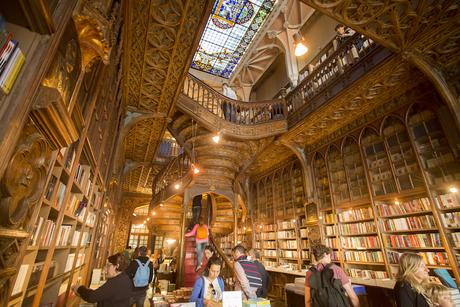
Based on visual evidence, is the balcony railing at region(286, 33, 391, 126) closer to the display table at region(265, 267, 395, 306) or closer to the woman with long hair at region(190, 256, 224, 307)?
the display table at region(265, 267, 395, 306)

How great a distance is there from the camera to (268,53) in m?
11.0

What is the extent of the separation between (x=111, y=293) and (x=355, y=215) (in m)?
5.38

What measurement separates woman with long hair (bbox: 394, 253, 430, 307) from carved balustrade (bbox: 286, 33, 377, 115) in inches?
168

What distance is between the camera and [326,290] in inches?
86.7

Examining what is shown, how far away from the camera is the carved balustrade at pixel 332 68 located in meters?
5.09

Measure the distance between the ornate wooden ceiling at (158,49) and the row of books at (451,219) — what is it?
5.26m

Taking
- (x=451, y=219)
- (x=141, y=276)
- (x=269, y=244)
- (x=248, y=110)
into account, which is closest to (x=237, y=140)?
(x=248, y=110)

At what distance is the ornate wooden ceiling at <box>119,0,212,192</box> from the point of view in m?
2.91

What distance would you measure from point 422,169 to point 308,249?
370cm

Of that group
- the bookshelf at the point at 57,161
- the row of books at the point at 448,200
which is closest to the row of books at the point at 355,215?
the row of books at the point at 448,200

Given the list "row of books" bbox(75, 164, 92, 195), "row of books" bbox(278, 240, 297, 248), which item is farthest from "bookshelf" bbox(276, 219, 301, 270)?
"row of books" bbox(75, 164, 92, 195)

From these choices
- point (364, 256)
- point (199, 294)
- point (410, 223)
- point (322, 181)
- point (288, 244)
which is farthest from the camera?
point (288, 244)

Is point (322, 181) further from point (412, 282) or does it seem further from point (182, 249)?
point (412, 282)

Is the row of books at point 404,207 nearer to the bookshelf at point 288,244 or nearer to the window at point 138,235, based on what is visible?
the bookshelf at point 288,244
